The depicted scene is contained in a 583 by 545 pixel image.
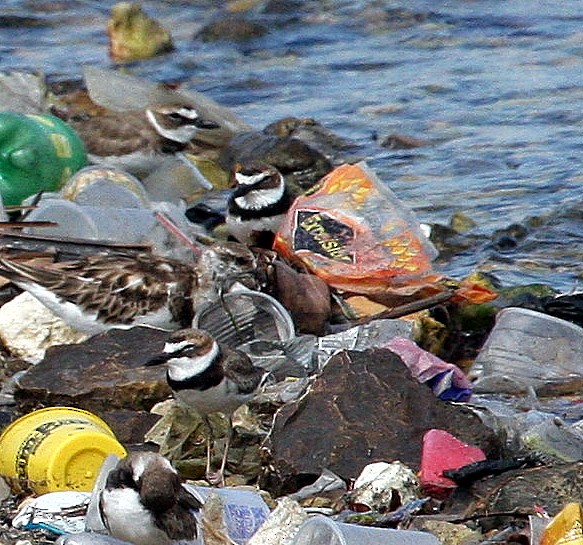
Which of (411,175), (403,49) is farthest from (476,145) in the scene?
(403,49)

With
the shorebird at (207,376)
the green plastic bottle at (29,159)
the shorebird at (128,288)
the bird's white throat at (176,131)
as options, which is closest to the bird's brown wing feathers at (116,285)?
the shorebird at (128,288)

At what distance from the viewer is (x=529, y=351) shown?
5965 millimetres

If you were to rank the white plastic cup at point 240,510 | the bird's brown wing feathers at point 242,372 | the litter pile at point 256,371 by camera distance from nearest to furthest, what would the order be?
the white plastic cup at point 240,510
the litter pile at point 256,371
the bird's brown wing feathers at point 242,372

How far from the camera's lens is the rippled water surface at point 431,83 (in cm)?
840

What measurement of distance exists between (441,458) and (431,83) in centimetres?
699

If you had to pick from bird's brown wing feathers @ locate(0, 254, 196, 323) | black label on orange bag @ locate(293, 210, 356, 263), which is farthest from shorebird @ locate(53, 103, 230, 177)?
bird's brown wing feathers @ locate(0, 254, 196, 323)

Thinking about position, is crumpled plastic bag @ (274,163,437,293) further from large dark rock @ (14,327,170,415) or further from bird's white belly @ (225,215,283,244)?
large dark rock @ (14,327,170,415)

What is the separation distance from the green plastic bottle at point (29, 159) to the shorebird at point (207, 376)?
256cm

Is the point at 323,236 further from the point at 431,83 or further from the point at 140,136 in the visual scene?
the point at 431,83

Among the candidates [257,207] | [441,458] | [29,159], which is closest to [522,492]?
[441,458]

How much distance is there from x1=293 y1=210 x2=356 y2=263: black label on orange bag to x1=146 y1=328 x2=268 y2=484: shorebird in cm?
165

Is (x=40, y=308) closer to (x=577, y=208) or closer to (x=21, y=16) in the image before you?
(x=577, y=208)

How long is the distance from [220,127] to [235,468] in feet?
16.2

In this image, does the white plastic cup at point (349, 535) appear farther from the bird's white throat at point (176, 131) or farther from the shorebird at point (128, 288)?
the bird's white throat at point (176, 131)
